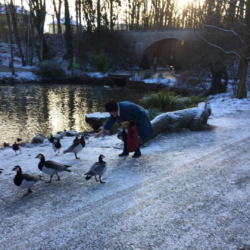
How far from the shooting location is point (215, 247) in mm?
2865

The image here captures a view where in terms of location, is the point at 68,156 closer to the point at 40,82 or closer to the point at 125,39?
the point at 40,82

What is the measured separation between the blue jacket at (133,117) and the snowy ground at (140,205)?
2.51 ft

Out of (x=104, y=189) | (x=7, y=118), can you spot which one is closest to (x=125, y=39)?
(x=7, y=118)

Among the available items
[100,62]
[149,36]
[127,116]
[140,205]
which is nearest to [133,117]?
[127,116]

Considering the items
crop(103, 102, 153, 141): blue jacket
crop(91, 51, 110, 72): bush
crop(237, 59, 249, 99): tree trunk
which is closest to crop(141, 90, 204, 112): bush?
crop(237, 59, 249, 99): tree trunk

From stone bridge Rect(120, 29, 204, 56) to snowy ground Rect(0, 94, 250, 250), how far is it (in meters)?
36.0

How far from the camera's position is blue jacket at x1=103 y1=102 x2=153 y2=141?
5145 mm

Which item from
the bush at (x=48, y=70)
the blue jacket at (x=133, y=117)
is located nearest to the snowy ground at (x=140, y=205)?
the blue jacket at (x=133, y=117)

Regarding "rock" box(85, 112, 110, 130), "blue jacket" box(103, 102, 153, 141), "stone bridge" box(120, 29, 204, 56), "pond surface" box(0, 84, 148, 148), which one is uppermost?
"stone bridge" box(120, 29, 204, 56)

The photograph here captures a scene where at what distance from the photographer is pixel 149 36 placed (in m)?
44.0

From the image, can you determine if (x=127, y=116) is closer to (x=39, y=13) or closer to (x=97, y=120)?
(x=97, y=120)

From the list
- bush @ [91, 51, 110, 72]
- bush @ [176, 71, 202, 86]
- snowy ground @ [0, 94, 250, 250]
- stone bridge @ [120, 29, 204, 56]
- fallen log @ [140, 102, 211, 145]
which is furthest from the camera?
stone bridge @ [120, 29, 204, 56]

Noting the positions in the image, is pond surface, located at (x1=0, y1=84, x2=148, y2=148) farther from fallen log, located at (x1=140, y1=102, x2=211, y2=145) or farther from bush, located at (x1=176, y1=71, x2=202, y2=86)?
bush, located at (x1=176, y1=71, x2=202, y2=86)

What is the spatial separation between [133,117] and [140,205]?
2.14 metres
